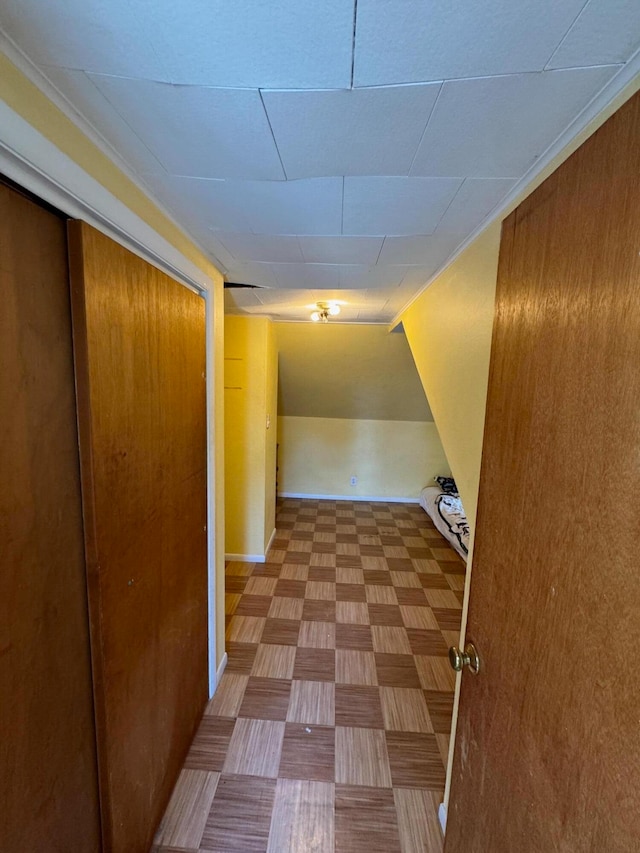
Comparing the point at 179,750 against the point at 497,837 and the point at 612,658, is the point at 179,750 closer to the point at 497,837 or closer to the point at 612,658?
the point at 497,837

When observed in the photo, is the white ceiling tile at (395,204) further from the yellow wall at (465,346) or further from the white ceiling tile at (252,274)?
the white ceiling tile at (252,274)

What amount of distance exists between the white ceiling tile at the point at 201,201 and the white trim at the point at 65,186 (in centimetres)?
11

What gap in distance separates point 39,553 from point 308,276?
1.54 metres

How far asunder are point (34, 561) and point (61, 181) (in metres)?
0.77

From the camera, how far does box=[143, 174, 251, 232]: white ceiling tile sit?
97cm

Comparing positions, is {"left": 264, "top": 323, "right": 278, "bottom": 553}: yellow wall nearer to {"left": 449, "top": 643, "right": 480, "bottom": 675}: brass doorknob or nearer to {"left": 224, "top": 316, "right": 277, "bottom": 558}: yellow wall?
{"left": 224, "top": 316, "right": 277, "bottom": 558}: yellow wall

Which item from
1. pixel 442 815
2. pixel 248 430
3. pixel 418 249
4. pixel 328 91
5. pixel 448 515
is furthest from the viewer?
pixel 448 515

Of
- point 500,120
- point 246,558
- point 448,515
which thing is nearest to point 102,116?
point 500,120

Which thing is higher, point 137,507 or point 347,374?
point 347,374

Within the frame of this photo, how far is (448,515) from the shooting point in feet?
12.0

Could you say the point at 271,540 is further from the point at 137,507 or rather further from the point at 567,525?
the point at 567,525

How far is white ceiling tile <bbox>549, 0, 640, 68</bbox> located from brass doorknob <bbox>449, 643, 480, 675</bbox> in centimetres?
121

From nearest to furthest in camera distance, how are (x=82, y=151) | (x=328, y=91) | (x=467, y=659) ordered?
1. (x=328, y=91)
2. (x=82, y=151)
3. (x=467, y=659)

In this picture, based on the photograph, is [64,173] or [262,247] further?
[262,247]
